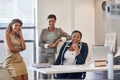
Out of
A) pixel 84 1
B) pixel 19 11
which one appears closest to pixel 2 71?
pixel 19 11

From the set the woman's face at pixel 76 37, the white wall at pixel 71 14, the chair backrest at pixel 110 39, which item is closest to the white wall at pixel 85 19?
the white wall at pixel 71 14

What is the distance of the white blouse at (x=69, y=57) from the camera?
3.70 m

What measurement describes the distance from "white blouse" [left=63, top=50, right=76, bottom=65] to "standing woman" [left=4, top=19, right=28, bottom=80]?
798 mm

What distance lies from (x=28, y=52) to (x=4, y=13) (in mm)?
1057

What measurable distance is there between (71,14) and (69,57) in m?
2.37

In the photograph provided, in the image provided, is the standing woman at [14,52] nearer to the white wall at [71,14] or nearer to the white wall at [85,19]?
the white wall at [71,14]

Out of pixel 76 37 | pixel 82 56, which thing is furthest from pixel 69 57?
pixel 76 37

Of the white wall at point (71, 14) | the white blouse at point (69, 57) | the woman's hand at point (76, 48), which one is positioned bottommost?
the white blouse at point (69, 57)

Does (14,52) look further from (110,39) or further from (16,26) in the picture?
(110,39)

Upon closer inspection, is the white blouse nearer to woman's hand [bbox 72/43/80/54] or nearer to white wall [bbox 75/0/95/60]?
woman's hand [bbox 72/43/80/54]

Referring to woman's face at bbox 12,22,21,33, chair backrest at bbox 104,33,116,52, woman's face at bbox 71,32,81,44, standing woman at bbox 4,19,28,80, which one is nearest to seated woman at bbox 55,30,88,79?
woman's face at bbox 71,32,81,44

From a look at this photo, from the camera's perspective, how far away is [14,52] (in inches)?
156

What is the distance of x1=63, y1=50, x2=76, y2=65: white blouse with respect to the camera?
3702mm

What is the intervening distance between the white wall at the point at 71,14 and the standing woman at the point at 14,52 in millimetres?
1638
